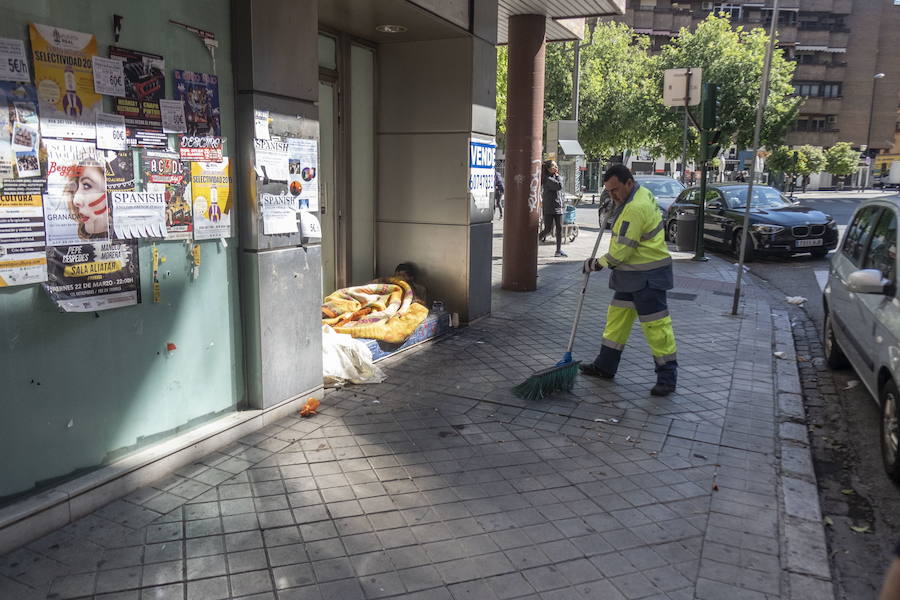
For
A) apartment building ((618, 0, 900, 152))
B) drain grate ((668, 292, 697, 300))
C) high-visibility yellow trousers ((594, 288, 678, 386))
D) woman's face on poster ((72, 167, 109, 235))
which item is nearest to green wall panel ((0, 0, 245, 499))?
woman's face on poster ((72, 167, 109, 235))

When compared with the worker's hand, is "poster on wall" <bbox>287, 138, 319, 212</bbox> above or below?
above

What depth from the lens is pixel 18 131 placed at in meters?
3.19

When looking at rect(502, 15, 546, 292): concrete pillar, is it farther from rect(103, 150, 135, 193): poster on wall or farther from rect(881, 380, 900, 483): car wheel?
rect(103, 150, 135, 193): poster on wall

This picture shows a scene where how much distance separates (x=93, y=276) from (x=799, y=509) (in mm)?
4069

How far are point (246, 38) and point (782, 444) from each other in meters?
4.54

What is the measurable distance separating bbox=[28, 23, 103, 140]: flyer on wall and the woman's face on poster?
0.64 feet

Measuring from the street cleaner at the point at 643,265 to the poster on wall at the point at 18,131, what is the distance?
13.4ft

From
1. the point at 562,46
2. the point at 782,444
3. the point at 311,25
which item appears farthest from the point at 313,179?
the point at 562,46

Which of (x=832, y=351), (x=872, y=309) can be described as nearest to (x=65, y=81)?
(x=872, y=309)

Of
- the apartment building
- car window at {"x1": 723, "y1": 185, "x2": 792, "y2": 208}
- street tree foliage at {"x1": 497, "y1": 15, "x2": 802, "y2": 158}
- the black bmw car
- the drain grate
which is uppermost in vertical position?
the apartment building

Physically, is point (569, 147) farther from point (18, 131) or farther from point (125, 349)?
point (18, 131)

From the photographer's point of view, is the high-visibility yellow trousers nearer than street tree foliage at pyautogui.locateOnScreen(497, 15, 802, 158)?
Yes

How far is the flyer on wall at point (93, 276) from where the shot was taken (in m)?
3.43

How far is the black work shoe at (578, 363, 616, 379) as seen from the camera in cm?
609
